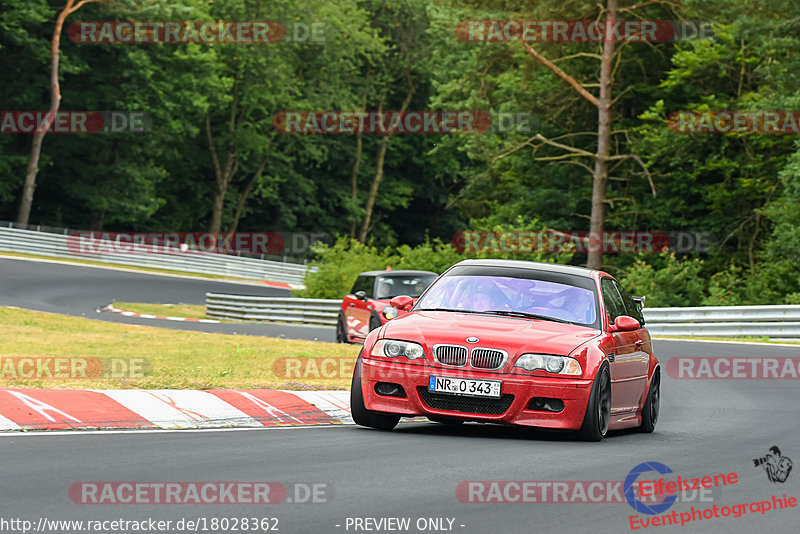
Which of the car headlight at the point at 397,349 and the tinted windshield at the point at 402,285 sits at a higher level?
the car headlight at the point at 397,349

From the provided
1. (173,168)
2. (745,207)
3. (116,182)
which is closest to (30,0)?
(116,182)

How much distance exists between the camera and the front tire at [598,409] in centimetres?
1005

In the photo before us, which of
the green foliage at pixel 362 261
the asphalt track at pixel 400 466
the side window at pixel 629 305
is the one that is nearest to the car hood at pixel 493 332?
the asphalt track at pixel 400 466

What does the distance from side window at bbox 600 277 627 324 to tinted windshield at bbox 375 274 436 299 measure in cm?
1194

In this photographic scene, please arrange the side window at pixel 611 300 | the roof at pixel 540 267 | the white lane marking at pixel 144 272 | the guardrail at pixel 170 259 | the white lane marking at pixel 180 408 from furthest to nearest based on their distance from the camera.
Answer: the guardrail at pixel 170 259, the white lane marking at pixel 144 272, the roof at pixel 540 267, the side window at pixel 611 300, the white lane marking at pixel 180 408

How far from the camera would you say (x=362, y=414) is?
1064 centimetres

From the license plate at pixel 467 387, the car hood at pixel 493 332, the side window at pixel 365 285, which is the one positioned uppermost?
the car hood at pixel 493 332

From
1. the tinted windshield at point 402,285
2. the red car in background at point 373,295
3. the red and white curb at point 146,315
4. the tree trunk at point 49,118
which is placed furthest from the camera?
the tree trunk at point 49,118

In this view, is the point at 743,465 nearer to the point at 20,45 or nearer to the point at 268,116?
the point at 20,45

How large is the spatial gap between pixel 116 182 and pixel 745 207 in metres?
35.3

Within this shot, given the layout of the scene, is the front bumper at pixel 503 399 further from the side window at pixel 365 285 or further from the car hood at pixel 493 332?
the side window at pixel 365 285

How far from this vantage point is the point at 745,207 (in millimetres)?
43312

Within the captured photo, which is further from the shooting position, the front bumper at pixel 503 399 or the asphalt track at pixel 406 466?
the front bumper at pixel 503 399

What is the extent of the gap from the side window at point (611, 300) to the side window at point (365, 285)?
1246 centimetres
